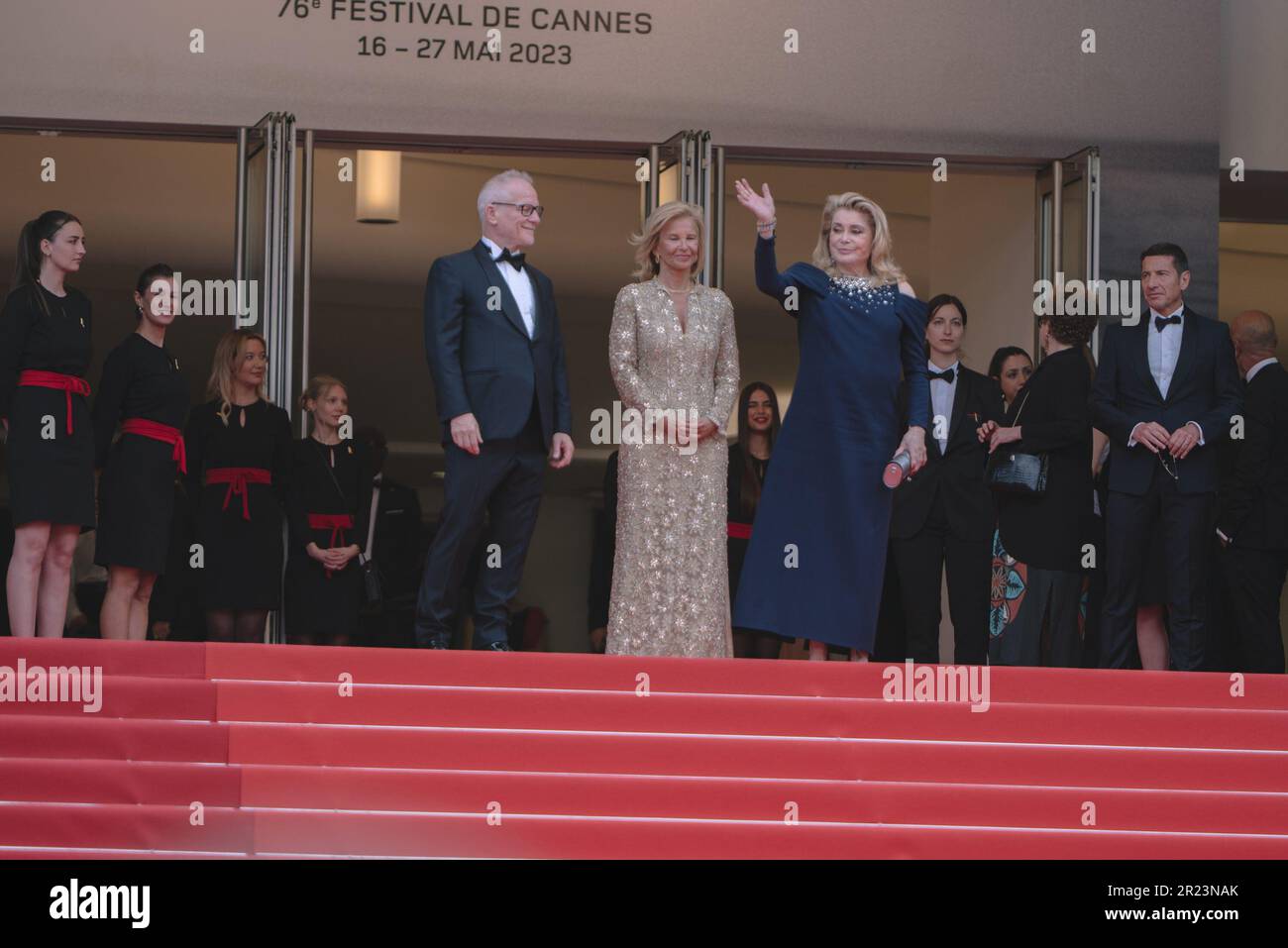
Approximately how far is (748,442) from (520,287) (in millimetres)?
2075

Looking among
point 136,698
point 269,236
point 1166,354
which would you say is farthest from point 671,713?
point 269,236

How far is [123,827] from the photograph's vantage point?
6.00m

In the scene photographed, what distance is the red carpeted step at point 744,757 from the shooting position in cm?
634

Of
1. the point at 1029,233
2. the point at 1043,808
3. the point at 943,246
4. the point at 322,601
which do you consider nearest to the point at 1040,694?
the point at 1043,808

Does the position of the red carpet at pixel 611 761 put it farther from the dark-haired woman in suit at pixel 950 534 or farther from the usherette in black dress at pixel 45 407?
the dark-haired woman in suit at pixel 950 534

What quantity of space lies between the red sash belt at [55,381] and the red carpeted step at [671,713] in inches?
64.3

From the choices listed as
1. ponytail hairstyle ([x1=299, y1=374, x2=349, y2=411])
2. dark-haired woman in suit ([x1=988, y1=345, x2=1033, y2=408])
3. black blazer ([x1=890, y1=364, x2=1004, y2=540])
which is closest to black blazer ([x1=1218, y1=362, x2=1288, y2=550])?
black blazer ([x1=890, y1=364, x2=1004, y2=540])

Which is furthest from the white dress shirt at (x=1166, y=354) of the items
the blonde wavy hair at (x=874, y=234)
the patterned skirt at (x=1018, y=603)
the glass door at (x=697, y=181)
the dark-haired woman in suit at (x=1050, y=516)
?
the glass door at (x=697, y=181)

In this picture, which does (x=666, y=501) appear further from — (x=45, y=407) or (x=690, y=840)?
(x=45, y=407)

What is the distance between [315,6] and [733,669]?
465 centimetres

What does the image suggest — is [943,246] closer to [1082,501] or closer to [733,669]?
[1082,501]

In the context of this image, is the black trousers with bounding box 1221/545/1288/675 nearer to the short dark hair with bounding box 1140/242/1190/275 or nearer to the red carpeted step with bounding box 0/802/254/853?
the short dark hair with bounding box 1140/242/1190/275

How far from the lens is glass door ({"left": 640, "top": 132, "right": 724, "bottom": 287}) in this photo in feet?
33.0

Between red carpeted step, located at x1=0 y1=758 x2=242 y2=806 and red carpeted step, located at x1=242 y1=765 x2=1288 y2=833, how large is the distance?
0.10m
